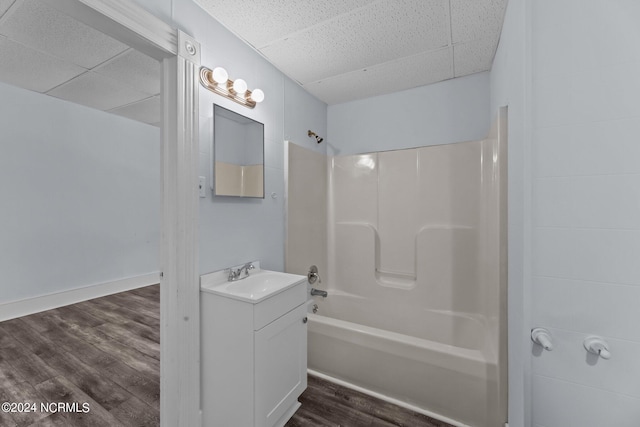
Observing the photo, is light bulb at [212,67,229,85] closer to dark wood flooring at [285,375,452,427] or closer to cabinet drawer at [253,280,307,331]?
cabinet drawer at [253,280,307,331]

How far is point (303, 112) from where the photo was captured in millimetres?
2281

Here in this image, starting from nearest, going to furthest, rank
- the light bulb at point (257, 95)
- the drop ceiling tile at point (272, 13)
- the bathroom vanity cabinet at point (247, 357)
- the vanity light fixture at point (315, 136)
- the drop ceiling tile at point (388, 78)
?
the bathroom vanity cabinet at point (247, 357) → the drop ceiling tile at point (272, 13) → the light bulb at point (257, 95) → the drop ceiling tile at point (388, 78) → the vanity light fixture at point (315, 136)

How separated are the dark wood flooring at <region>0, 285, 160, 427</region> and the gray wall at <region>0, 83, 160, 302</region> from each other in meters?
0.59

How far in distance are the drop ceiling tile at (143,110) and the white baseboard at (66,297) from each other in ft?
7.58

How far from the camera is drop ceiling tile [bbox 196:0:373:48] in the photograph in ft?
4.37

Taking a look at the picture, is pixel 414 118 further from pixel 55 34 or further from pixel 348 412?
pixel 55 34

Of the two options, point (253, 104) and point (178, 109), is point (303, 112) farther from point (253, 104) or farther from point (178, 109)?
point (178, 109)

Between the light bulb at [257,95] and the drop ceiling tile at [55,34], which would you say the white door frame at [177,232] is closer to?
the light bulb at [257,95]

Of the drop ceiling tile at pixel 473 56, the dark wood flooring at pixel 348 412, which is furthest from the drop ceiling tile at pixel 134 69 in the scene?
the dark wood flooring at pixel 348 412

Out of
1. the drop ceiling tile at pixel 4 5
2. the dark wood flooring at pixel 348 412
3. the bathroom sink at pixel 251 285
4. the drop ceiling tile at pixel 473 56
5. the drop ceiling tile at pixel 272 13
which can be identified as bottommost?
the dark wood flooring at pixel 348 412

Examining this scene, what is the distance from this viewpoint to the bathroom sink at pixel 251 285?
1235mm

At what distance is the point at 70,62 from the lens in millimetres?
2062

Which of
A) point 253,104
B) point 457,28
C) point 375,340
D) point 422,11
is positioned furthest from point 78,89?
point 375,340

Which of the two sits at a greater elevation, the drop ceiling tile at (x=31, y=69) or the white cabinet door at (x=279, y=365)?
the drop ceiling tile at (x=31, y=69)
